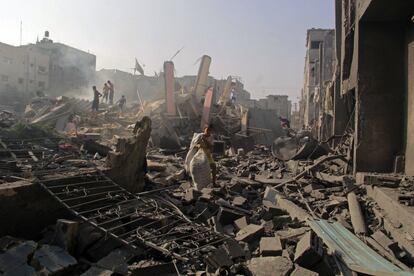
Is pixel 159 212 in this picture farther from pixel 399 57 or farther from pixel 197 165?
pixel 399 57

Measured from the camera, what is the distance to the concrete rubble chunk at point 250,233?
5.07m

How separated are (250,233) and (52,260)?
98.7 inches

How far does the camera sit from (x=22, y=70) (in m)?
36.6

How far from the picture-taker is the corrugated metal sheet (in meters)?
3.74

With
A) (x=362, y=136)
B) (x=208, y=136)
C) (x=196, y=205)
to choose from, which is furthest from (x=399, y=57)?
(x=196, y=205)

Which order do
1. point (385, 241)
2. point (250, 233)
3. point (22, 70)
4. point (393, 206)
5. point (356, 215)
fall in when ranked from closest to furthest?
point (385, 241) < point (250, 233) < point (393, 206) < point (356, 215) < point (22, 70)

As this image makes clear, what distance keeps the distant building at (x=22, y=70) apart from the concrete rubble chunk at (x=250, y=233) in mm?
35171

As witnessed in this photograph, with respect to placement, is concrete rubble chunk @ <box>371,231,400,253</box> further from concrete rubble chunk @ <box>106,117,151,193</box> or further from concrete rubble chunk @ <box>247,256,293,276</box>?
concrete rubble chunk @ <box>106,117,151,193</box>

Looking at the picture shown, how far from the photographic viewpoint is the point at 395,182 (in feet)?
21.9

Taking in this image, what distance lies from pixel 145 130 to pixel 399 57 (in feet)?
18.5

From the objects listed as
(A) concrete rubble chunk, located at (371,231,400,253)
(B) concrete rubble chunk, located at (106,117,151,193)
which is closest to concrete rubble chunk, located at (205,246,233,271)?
(A) concrete rubble chunk, located at (371,231,400,253)

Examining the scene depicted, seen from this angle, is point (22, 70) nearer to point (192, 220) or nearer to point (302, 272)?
point (192, 220)

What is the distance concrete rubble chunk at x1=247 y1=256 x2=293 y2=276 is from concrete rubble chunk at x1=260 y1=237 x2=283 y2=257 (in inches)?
8.4

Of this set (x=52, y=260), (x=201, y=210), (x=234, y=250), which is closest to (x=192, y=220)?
(x=201, y=210)
